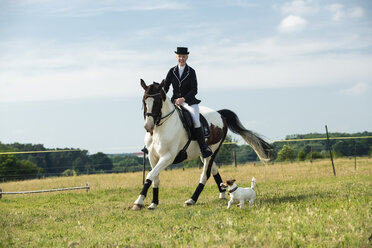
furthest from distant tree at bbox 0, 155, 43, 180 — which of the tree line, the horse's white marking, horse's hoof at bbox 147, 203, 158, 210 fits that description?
the horse's white marking

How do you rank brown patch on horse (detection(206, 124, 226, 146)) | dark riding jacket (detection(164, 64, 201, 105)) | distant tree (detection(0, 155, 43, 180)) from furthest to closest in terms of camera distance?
distant tree (detection(0, 155, 43, 180)) < brown patch on horse (detection(206, 124, 226, 146)) < dark riding jacket (detection(164, 64, 201, 105))

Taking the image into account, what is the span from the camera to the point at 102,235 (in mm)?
6809

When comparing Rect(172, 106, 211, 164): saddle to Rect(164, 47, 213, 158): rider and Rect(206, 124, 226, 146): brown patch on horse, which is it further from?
Rect(206, 124, 226, 146): brown patch on horse

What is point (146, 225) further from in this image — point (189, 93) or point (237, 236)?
point (189, 93)

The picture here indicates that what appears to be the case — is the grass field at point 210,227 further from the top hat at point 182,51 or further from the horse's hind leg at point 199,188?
the top hat at point 182,51

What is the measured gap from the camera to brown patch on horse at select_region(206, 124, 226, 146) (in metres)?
10.8

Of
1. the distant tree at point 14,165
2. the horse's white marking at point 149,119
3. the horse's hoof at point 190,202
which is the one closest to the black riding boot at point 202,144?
the horse's hoof at point 190,202

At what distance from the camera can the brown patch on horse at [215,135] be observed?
10.8 metres

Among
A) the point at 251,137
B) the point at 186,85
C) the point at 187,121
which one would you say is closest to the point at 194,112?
the point at 187,121

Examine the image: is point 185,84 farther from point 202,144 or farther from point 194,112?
point 202,144

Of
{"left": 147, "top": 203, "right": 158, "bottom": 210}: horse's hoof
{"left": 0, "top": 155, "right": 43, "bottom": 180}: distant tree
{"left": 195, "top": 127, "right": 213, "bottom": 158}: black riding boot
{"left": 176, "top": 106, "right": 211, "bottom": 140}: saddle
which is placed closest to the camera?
{"left": 147, "top": 203, "right": 158, "bottom": 210}: horse's hoof

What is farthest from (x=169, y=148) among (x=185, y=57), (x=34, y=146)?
(x=34, y=146)

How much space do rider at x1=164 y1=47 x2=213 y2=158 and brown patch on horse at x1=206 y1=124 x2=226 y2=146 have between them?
0.76 m

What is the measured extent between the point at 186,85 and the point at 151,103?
1705 mm
